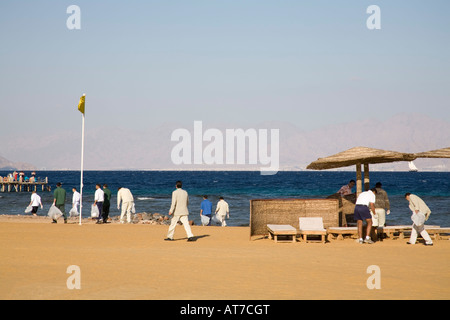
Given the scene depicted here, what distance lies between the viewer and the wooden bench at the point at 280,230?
47.9ft

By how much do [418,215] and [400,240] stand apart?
5.56 ft

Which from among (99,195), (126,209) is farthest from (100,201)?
(126,209)

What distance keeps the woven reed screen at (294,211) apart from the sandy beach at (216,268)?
3.42ft

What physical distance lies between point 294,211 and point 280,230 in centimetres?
190

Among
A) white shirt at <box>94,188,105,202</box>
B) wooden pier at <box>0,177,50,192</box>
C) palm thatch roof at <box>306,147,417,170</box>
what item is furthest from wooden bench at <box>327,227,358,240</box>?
wooden pier at <box>0,177,50,192</box>

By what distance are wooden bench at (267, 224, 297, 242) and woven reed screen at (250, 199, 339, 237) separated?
36 cm

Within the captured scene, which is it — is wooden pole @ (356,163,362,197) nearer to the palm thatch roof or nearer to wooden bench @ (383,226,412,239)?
the palm thatch roof

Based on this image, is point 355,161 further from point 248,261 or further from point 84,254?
point 84,254

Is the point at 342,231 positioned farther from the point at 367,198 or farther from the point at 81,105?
the point at 81,105

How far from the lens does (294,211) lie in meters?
16.5

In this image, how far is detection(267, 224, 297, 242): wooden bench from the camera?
14594mm
